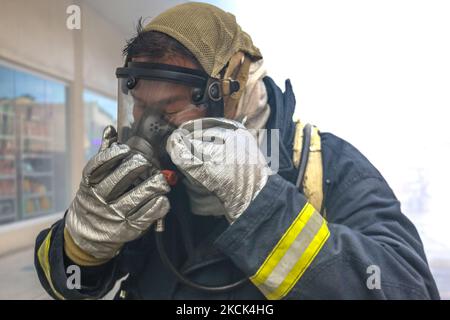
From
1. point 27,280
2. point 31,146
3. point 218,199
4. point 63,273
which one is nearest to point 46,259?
point 63,273

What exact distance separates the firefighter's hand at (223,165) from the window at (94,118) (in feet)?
1.78

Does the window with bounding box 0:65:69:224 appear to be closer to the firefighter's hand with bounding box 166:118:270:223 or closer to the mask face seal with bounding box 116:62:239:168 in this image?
the mask face seal with bounding box 116:62:239:168

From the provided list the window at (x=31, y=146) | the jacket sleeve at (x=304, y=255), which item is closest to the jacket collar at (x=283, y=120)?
the jacket sleeve at (x=304, y=255)

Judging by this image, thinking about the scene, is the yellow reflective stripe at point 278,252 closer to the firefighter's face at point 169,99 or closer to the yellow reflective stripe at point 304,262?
the yellow reflective stripe at point 304,262

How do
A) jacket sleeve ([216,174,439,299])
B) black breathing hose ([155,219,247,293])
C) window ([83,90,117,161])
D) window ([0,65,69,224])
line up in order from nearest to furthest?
jacket sleeve ([216,174,439,299]) → black breathing hose ([155,219,247,293]) → window ([83,90,117,161]) → window ([0,65,69,224])

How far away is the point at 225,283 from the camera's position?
2.21 feet

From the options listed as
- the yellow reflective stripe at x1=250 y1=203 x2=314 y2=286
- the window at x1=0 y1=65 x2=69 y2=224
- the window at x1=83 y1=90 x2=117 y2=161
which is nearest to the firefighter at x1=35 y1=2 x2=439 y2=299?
the yellow reflective stripe at x1=250 y1=203 x2=314 y2=286

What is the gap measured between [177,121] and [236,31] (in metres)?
0.22

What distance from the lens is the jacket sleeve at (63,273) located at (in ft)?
2.27

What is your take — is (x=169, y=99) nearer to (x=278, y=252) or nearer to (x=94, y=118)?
(x=278, y=252)

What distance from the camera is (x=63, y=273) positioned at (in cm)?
69

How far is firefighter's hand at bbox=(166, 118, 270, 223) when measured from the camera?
0.57m

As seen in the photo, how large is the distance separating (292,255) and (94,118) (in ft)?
2.65

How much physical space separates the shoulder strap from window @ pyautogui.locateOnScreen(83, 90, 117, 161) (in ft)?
1.88
